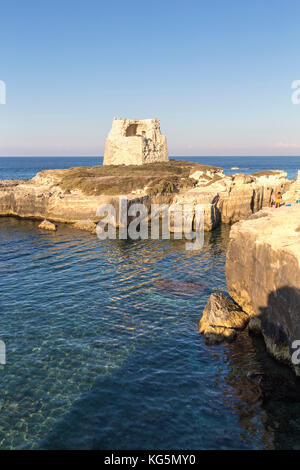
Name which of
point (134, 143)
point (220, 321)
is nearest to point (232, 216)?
point (134, 143)

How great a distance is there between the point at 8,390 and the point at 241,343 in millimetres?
11393

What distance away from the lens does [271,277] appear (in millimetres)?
16375

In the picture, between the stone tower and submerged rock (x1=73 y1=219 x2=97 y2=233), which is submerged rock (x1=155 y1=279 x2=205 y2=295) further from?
→ the stone tower

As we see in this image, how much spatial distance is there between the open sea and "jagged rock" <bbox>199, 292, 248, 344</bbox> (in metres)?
0.57

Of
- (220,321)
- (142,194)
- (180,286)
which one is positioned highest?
(142,194)

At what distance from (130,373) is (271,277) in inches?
319

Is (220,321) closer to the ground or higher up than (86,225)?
closer to the ground

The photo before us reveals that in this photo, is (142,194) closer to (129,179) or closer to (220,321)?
(129,179)

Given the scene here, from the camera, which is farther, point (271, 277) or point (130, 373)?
point (271, 277)

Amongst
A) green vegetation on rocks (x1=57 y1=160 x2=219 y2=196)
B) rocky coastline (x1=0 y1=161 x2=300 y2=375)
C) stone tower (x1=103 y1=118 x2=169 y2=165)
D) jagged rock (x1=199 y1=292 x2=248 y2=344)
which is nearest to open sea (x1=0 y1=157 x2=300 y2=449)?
jagged rock (x1=199 y1=292 x2=248 y2=344)

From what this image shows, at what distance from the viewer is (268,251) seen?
1672 cm

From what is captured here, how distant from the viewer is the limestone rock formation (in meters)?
14.6

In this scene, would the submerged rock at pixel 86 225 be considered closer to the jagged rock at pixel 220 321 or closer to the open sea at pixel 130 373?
the open sea at pixel 130 373
